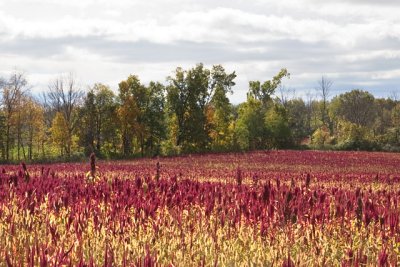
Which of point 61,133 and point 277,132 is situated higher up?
point 61,133

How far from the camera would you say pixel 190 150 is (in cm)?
5716

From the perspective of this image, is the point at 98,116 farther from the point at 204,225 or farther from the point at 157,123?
the point at 204,225

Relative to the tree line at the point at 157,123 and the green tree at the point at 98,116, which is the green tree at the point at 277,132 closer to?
the tree line at the point at 157,123

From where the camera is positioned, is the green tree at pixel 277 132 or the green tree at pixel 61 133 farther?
the green tree at pixel 277 132

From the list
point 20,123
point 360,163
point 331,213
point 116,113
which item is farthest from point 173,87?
point 331,213

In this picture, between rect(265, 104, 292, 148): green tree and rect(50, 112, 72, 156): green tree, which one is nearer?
rect(50, 112, 72, 156): green tree

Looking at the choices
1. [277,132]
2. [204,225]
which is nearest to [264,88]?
[277,132]

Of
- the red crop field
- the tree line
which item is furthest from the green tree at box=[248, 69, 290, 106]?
the red crop field

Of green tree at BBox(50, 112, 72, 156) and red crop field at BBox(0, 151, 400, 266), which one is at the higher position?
green tree at BBox(50, 112, 72, 156)

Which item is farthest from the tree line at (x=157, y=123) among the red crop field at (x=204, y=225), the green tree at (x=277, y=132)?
the red crop field at (x=204, y=225)

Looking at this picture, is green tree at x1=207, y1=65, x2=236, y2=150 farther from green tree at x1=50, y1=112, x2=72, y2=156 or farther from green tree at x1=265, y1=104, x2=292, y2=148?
green tree at x1=50, y1=112, x2=72, y2=156

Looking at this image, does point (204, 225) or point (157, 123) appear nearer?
point (204, 225)

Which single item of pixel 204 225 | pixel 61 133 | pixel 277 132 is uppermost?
pixel 61 133

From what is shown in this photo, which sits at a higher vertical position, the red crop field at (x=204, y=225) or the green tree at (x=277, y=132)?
the green tree at (x=277, y=132)
